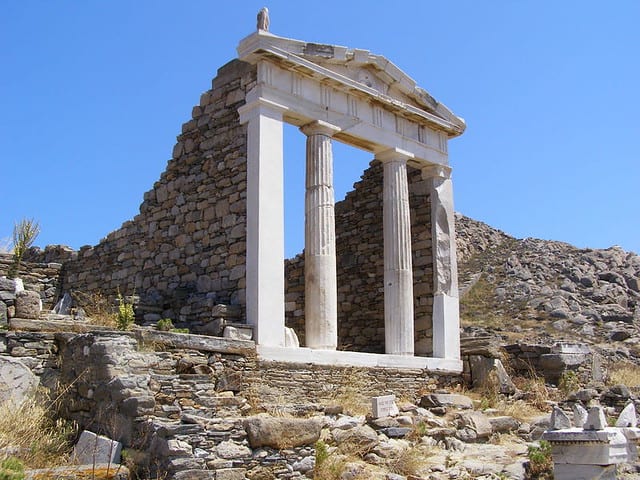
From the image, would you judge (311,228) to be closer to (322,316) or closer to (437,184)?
(322,316)

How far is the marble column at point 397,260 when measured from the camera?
15492 millimetres

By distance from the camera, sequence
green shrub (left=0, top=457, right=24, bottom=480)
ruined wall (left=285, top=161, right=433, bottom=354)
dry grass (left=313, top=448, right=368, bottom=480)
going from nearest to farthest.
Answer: green shrub (left=0, top=457, right=24, bottom=480) → dry grass (left=313, top=448, right=368, bottom=480) → ruined wall (left=285, top=161, right=433, bottom=354)

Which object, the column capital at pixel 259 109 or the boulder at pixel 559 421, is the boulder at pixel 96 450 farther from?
the column capital at pixel 259 109

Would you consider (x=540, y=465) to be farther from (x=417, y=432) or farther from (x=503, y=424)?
(x=503, y=424)

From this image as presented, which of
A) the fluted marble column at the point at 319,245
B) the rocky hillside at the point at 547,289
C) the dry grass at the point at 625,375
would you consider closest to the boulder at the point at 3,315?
the fluted marble column at the point at 319,245

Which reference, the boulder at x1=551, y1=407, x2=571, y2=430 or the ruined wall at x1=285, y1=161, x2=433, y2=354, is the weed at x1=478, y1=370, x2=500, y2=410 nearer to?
the ruined wall at x1=285, y1=161, x2=433, y2=354

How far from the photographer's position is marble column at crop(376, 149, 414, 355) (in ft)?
50.8

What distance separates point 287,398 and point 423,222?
6229mm

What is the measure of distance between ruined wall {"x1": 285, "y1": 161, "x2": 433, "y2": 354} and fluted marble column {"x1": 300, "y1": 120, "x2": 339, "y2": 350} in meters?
3.13

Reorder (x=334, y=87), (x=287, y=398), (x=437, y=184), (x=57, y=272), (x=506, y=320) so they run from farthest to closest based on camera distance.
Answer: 1. (x=506, y=320)
2. (x=57, y=272)
3. (x=437, y=184)
4. (x=334, y=87)
5. (x=287, y=398)

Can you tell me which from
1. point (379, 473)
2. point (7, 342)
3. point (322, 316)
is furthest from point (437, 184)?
point (7, 342)

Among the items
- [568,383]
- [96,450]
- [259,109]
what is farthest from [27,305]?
[568,383]

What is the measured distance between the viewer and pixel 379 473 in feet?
31.7

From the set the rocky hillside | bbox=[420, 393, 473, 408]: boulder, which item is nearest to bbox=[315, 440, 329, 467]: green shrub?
bbox=[420, 393, 473, 408]: boulder
